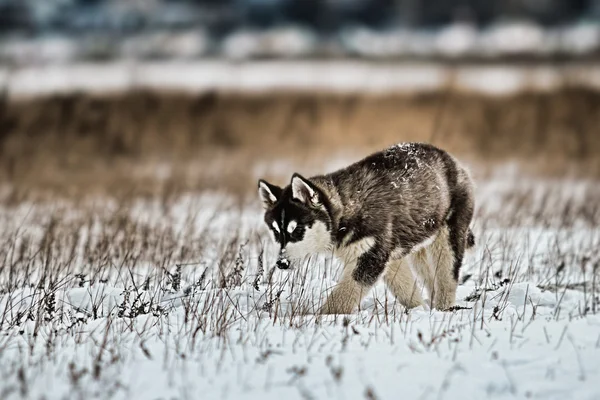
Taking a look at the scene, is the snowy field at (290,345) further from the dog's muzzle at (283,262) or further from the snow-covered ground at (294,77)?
the snow-covered ground at (294,77)

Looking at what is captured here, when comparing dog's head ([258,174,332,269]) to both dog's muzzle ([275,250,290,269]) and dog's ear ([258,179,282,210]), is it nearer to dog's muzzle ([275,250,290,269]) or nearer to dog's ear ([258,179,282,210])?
dog's muzzle ([275,250,290,269])

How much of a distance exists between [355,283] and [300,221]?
2.36 ft

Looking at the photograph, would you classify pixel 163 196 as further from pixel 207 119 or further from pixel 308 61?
pixel 308 61

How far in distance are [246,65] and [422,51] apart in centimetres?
775

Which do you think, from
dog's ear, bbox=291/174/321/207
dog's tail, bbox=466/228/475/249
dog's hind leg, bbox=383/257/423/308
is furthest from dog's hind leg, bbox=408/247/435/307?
dog's ear, bbox=291/174/321/207

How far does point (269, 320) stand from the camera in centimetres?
603

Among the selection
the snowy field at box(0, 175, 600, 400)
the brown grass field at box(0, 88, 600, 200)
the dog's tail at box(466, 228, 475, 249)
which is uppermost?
the brown grass field at box(0, 88, 600, 200)

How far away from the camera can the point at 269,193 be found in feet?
23.1

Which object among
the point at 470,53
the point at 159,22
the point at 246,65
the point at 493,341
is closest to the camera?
the point at 493,341

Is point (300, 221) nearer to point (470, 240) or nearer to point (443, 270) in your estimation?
point (443, 270)

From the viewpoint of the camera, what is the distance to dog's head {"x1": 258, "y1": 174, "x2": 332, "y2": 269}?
21.7 feet

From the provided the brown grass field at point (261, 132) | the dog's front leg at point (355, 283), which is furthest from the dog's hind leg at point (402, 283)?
the brown grass field at point (261, 132)

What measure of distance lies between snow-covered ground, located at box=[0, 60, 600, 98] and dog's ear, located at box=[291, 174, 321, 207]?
14083 mm

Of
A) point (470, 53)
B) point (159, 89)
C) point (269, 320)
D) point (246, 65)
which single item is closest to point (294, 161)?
point (159, 89)
